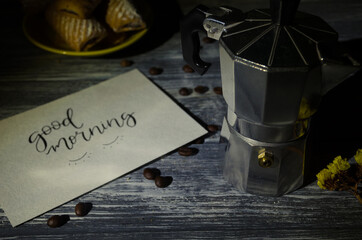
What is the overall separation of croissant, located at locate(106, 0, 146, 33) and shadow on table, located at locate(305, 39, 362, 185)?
0.37m

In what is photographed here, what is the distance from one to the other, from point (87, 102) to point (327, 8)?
57 cm

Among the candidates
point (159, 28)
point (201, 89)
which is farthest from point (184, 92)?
point (159, 28)

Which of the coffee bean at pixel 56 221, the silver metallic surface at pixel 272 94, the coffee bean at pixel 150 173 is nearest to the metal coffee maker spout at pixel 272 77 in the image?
the silver metallic surface at pixel 272 94

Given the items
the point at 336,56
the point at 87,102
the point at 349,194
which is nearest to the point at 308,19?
the point at 336,56

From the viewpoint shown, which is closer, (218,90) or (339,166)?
(339,166)

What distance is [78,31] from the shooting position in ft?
2.15

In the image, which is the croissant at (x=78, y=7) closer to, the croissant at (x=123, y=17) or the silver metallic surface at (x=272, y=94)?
the croissant at (x=123, y=17)

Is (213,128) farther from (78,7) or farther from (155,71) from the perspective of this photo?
(78,7)

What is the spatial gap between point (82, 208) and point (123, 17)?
1.23 feet

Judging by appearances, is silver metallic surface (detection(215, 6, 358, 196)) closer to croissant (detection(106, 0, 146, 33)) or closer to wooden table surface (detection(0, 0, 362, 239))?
wooden table surface (detection(0, 0, 362, 239))

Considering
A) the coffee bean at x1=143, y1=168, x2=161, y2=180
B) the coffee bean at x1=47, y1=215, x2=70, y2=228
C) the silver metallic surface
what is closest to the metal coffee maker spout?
the silver metallic surface

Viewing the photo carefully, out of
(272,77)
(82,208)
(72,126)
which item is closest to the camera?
(272,77)

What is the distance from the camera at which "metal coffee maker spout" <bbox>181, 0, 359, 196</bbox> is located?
1.14 feet

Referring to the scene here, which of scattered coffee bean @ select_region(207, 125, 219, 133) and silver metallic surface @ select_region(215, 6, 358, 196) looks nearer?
silver metallic surface @ select_region(215, 6, 358, 196)
